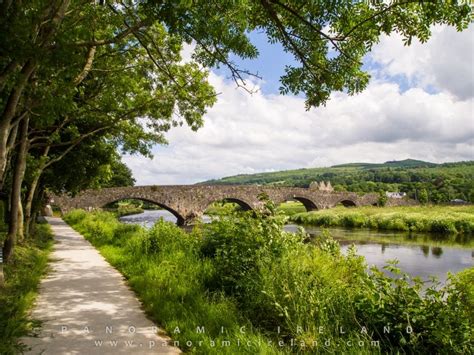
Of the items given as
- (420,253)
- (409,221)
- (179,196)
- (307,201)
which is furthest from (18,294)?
(307,201)

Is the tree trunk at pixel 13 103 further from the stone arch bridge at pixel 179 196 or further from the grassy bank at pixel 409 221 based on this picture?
the grassy bank at pixel 409 221

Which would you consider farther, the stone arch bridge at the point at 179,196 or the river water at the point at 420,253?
A: the stone arch bridge at the point at 179,196

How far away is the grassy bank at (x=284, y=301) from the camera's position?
4.12m

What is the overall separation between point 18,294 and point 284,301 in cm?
436

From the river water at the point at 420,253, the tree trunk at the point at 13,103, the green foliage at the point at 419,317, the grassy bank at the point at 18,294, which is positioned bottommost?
the river water at the point at 420,253

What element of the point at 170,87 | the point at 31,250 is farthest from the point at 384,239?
the point at 31,250

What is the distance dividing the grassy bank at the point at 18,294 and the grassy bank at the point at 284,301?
1704mm

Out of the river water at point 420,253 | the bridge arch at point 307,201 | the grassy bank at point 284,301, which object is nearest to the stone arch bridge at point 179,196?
the bridge arch at point 307,201

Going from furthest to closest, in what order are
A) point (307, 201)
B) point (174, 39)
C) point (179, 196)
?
point (307, 201) → point (179, 196) → point (174, 39)

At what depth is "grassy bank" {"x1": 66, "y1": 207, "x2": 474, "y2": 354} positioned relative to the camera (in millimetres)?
4121

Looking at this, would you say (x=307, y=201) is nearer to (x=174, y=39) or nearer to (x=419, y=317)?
(x=174, y=39)

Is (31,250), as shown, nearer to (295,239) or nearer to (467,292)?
(295,239)

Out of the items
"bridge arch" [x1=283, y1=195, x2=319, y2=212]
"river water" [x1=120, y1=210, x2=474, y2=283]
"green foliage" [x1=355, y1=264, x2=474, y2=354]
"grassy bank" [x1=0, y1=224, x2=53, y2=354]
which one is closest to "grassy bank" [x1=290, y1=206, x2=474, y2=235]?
"river water" [x1=120, y1=210, x2=474, y2=283]

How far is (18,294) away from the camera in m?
6.16
